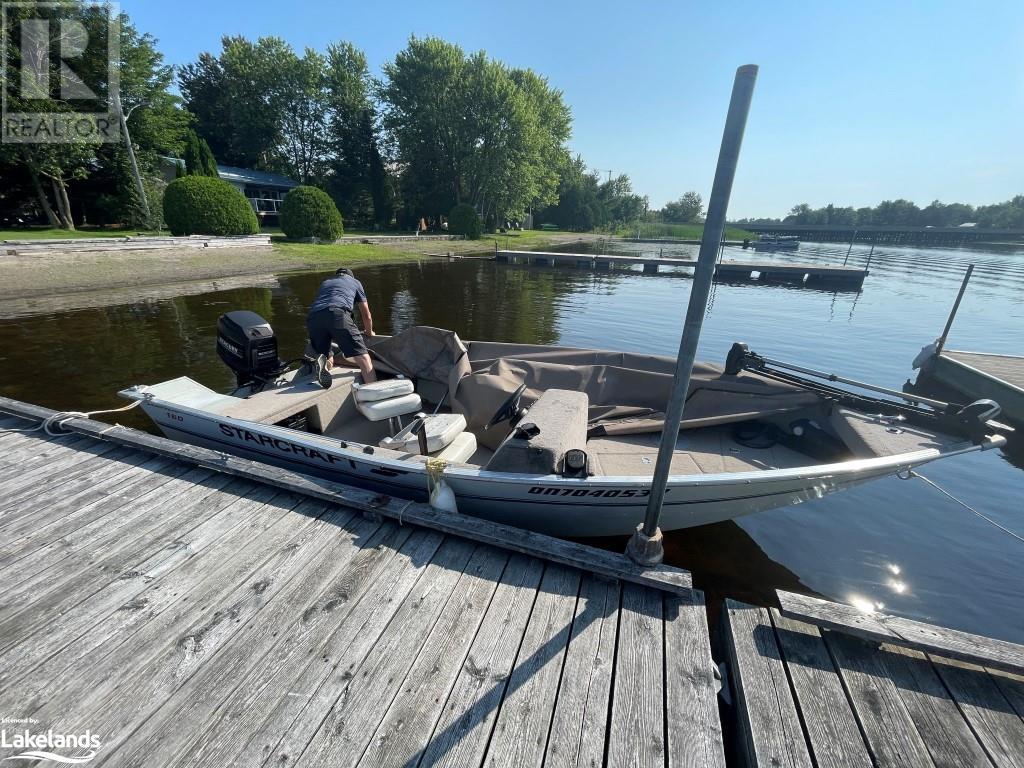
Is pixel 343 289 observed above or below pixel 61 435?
above

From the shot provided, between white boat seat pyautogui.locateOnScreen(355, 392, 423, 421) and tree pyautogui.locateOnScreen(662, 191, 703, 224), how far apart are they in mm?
129224

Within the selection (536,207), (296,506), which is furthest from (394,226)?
(296,506)

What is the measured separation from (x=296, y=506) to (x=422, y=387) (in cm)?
239

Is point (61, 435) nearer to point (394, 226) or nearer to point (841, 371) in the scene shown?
point (841, 371)

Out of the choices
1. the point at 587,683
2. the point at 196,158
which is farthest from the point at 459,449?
the point at 196,158

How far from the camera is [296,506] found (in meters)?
3.74

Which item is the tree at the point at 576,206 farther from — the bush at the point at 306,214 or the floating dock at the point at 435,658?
the floating dock at the point at 435,658

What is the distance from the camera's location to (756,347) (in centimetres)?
1288

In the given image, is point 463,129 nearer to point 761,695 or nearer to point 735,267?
point 735,267

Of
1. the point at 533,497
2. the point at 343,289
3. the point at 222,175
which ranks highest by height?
the point at 222,175

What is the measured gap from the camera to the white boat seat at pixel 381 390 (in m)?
4.22

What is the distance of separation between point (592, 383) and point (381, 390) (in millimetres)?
2397

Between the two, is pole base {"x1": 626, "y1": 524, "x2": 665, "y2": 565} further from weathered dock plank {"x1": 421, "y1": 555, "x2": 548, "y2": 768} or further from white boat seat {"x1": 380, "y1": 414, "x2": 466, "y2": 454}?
white boat seat {"x1": 380, "y1": 414, "x2": 466, "y2": 454}

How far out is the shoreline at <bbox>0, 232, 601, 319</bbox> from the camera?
1488 centimetres
